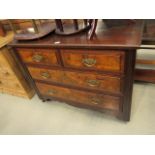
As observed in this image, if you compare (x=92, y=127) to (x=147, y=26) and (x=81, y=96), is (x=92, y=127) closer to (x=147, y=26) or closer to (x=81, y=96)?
(x=81, y=96)

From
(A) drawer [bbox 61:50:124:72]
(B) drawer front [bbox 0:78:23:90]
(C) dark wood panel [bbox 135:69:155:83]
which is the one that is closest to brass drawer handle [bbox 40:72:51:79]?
(A) drawer [bbox 61:50:124:72]

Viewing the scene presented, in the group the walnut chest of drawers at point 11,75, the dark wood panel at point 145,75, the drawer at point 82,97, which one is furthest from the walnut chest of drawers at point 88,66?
the dark wood panel at point 145,75

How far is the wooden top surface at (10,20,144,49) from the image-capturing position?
98 cm

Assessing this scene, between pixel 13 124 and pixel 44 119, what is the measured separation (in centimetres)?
36

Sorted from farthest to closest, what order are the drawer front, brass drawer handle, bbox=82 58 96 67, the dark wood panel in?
the drawer front, the dark wood panel, brass drawer handle, bbox=82 58 96 67

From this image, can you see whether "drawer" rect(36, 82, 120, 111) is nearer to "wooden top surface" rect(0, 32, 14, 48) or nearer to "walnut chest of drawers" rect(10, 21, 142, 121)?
"walnut chest of drawers" rect(10, 21, 142, 121)

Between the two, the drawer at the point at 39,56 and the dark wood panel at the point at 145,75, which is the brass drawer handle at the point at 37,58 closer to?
the drawer at the point at 39,56

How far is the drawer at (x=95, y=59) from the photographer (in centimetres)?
103

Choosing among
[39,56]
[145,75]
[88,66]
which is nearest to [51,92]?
[39,56]

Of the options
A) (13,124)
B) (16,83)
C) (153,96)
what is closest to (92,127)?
(153,96)

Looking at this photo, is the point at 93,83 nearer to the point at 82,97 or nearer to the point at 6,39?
the point at 82,97

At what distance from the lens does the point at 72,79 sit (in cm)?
136

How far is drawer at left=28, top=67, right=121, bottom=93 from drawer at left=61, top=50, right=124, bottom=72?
0.28 ft
